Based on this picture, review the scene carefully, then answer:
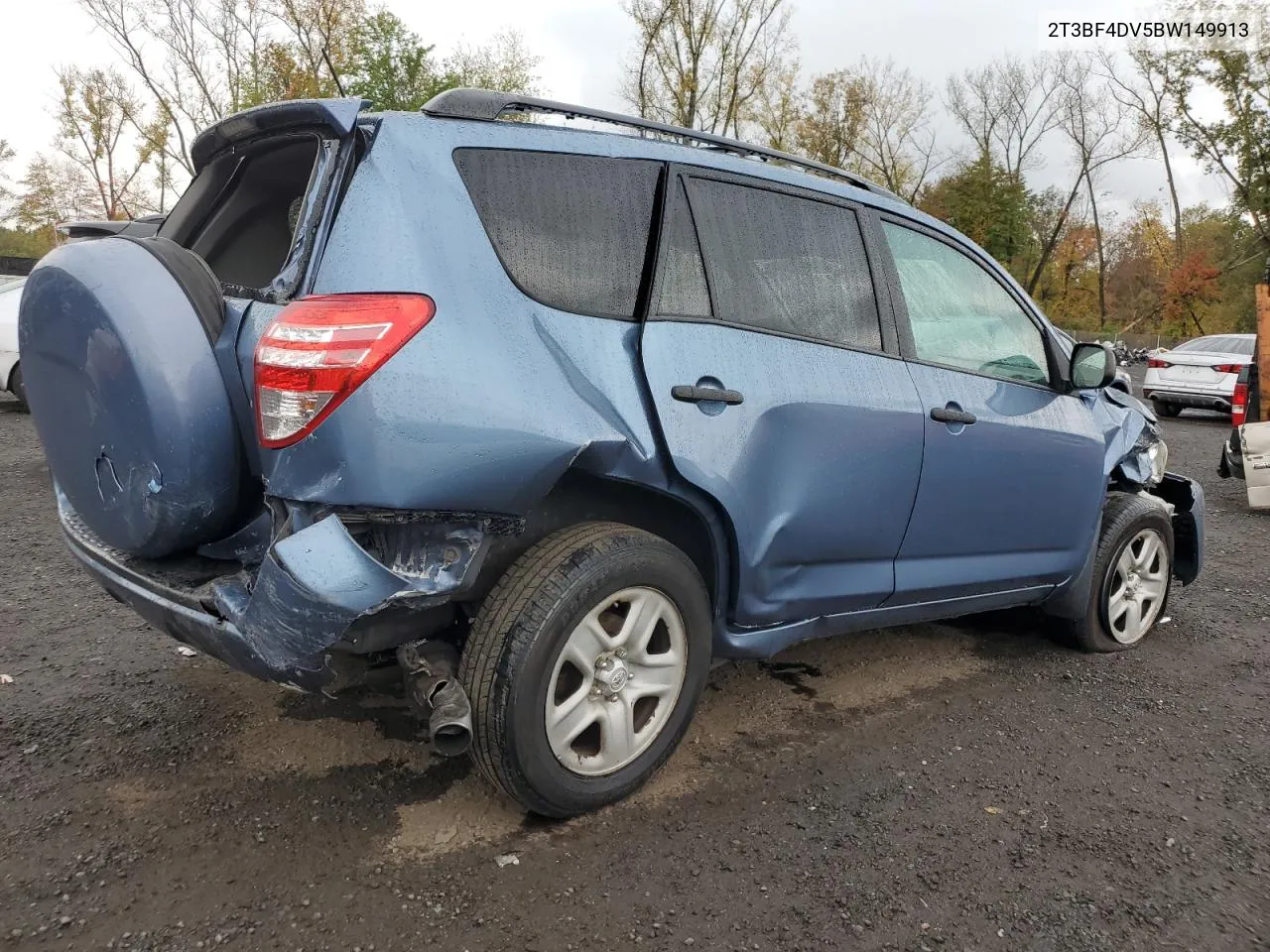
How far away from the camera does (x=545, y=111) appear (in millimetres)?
2549

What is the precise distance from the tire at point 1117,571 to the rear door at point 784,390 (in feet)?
4.72

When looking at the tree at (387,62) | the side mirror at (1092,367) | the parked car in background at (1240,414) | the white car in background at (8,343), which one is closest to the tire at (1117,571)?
the side mirror at (1092,367)

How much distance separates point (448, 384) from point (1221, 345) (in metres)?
18.1

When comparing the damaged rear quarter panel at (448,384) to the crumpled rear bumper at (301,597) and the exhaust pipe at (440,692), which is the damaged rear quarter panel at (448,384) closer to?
the crumpled rear bumper at (301,597)

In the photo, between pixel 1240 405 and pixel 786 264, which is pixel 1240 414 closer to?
pixel 1240 405

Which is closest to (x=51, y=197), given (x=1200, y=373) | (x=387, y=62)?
Result: (x=387, y=62)

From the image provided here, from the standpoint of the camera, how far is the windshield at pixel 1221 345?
16.3 m

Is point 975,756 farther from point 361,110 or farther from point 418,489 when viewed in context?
point 361,110

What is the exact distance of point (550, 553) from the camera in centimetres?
241

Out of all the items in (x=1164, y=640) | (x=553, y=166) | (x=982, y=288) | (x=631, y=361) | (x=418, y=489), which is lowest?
(x=1164, y=640)

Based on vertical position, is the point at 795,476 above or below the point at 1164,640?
above

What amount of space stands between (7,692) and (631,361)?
2469 mm

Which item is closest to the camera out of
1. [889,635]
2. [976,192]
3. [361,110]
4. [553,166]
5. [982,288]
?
[361,110]

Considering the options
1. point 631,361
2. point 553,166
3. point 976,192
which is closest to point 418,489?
point 631,361
